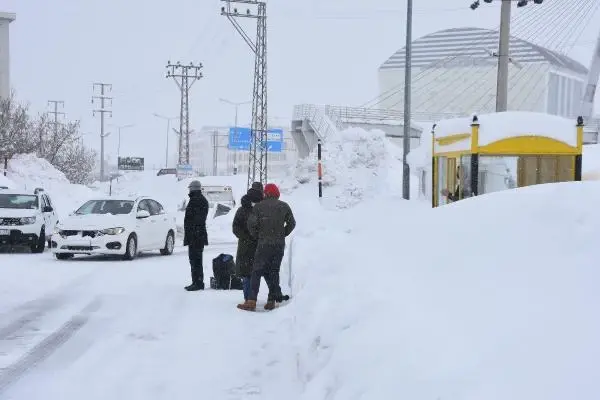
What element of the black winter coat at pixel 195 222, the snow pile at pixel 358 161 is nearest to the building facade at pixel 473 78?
the snow pile at pixel 358 161

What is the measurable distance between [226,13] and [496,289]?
38186 mm

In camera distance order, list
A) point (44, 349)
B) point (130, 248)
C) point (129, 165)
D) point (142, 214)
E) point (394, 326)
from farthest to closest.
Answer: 1. point (129, 165)
2. point (142, 214)
3. point (130, 248)
4. point (44, 349)
5. point (394, 326)

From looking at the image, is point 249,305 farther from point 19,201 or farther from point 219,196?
point 219,196

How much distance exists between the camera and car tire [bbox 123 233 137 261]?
17797 mm

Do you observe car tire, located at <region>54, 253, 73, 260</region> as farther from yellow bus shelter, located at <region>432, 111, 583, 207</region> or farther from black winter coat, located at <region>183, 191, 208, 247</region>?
yellow bus shelter, located at <region>432, 111, 583, 207</region>

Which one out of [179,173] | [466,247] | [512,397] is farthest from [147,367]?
[179,173]

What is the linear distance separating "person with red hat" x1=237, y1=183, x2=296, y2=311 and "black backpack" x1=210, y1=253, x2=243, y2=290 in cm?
245

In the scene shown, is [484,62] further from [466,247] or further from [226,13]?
[466,247]

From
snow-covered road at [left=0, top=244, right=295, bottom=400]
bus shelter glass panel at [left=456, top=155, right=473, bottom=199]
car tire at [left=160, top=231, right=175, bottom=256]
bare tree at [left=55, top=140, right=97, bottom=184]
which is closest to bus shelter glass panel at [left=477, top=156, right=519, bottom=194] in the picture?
bus shelter glass panel at [left=456, top=155, right=473, bottom=199]

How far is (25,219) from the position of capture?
65.8 ft

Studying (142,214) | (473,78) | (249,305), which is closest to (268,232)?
(249,305)

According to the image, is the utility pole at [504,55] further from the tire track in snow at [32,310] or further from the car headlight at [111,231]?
the tire track in snow at [32,310]

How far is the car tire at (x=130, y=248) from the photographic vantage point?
17797mm

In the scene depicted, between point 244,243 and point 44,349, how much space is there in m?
3.44
